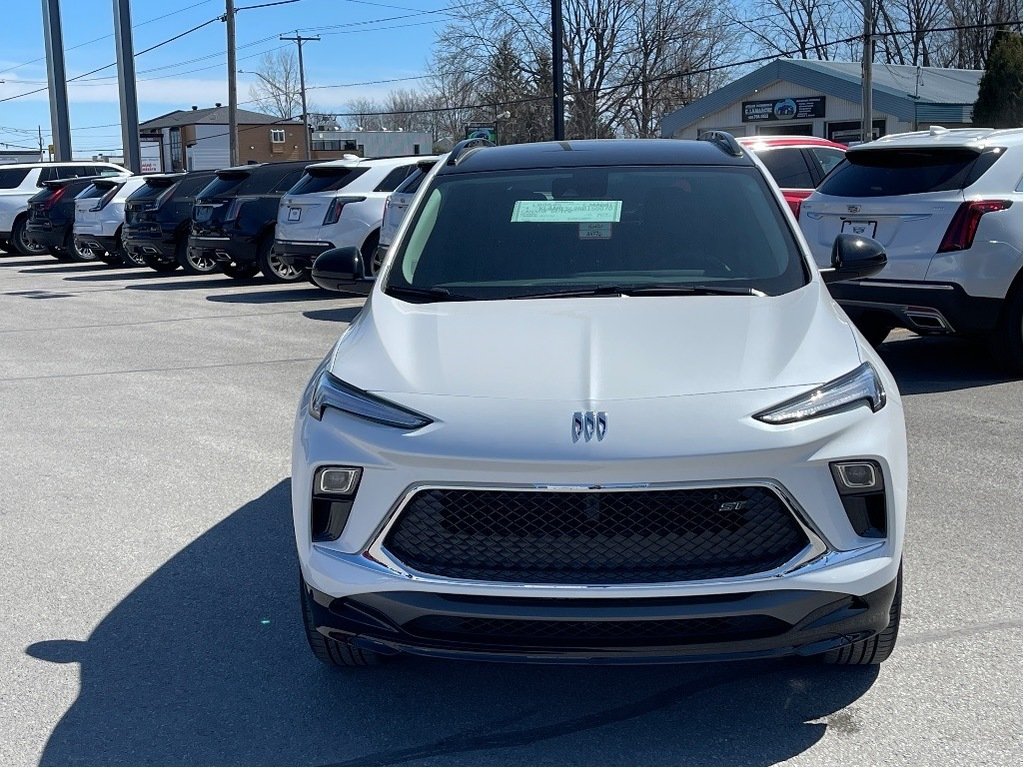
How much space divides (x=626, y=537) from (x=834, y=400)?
0.70 metres

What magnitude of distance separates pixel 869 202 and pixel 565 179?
14.5 ft

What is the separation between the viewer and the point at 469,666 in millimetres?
3912

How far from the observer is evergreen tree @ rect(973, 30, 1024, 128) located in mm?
31109

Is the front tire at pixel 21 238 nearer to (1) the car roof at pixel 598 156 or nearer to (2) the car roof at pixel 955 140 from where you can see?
(2) the car roof at pixel 955 140

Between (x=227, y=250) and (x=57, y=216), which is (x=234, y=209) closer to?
(x=227, y=250)

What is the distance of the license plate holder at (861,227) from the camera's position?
848 cm

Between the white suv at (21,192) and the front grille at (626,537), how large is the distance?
24.6 metres

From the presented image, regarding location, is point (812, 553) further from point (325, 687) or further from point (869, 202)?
point (869, 202)

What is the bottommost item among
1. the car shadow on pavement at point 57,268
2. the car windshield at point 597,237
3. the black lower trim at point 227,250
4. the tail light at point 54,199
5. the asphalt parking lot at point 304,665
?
the car shadow on pavement at point 57,268

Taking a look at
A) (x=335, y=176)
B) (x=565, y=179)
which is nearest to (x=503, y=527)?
(x=565, y=179)

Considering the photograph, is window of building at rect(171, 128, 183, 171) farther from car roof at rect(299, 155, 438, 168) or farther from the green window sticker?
the green window sticker

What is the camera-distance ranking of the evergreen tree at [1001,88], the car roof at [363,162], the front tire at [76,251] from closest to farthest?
the car roof at [363,162], the front tire at [76,251], the evergreen tree at [1001,88]

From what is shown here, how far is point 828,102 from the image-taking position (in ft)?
127

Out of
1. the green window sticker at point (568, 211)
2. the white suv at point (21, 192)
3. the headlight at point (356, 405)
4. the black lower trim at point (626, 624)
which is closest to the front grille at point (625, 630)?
the black lower trim at point (626, 624)
